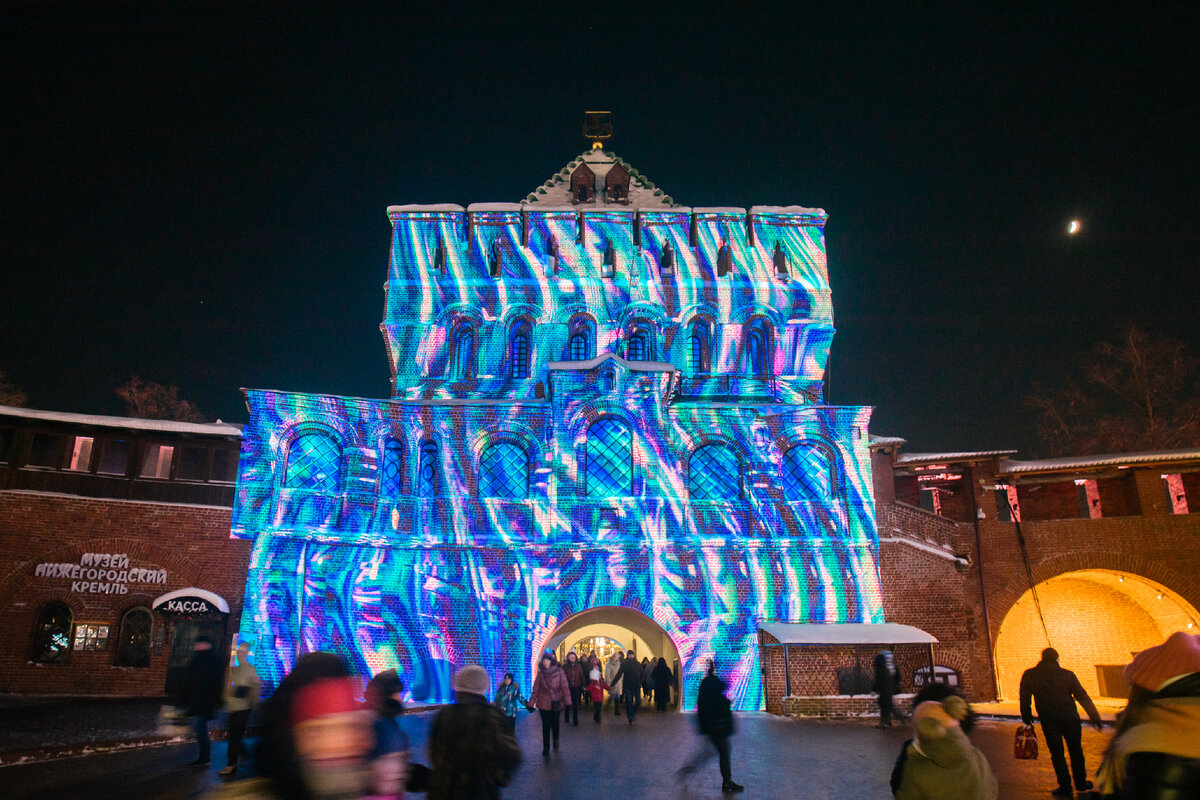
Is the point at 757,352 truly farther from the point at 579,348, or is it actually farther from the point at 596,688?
the point at 596,688

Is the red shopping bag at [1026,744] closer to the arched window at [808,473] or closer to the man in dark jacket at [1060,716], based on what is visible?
the man in dark jacket at [1060,716]

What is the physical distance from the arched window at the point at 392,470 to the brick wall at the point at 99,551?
16.1 feet

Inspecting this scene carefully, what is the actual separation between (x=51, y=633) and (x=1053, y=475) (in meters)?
28.8

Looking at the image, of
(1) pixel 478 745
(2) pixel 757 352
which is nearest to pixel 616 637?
(2) pixel 757 352

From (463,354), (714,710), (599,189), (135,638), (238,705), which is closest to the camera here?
(714,710)

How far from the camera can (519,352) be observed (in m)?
25.0

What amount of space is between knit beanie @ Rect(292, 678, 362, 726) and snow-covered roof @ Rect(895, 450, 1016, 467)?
23100 mm

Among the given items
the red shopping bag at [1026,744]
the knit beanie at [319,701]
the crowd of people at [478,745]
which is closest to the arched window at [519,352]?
the red shopping bag at [1026,744]

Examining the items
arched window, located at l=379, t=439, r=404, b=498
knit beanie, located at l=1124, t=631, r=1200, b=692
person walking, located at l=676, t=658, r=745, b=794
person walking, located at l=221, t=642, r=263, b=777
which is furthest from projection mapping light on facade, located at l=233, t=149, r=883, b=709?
knit beanie, located at l=1124, t=631, r=1200, b=692

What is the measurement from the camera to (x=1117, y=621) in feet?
84.3

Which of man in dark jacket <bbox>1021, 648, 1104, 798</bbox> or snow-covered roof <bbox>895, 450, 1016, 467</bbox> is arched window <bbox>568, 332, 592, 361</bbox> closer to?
snow-covered roof <bbox>895, 450, 1016, 467</bbox>

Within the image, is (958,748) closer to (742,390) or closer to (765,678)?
(765,678)

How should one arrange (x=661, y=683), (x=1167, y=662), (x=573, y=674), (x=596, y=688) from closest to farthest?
(x=1167, y=662) → (x=573, y=674) → (x=596, y=688) → (x=661, y=683)

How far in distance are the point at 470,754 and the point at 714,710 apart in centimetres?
554
